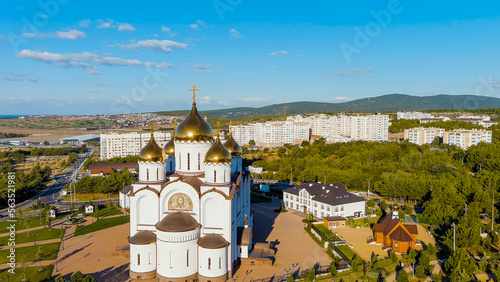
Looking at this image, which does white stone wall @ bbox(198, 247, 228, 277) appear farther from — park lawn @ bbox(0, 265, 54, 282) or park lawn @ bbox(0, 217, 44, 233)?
park lawn @ bbox(0, 217, 44, 233)

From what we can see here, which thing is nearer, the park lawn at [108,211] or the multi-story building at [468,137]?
the park lawn at [108,211]

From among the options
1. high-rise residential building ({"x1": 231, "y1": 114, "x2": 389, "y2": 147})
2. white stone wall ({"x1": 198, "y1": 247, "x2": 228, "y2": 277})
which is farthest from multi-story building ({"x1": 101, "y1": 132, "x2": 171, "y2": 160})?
white stone wall ({"x1": 198, "y1": 247, "x2": 228, "y2": 277})

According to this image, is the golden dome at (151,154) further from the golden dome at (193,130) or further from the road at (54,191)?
the road at (54,191)

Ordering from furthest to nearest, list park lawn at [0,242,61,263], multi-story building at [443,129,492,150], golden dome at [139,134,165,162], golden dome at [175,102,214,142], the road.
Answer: multi-story building at [443,129,492,150], the road, park lawn at [0,242,61,263], golden dome at [175,102,214,142], golden dome at [139,134,165,162]

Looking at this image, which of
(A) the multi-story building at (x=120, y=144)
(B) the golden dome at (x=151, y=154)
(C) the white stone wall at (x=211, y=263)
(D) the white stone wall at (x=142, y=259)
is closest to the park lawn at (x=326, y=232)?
(C) the white stone wall at (x=211, y=263)

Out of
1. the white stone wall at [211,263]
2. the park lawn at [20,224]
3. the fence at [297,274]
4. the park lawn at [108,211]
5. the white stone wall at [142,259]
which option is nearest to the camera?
the white stone wall at [211,263]

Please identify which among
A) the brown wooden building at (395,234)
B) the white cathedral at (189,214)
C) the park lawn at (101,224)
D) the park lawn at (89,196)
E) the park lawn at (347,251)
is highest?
the white cathedral at (189,214)

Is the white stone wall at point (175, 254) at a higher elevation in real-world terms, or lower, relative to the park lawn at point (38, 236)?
higher

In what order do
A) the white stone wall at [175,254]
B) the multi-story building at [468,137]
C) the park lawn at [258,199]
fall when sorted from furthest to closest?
1. the multi-story building at [468,137]
2. the park lawn at [258,199]
3. the white stone wall at [175,254]

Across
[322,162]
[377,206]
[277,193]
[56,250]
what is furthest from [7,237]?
[322,162]
